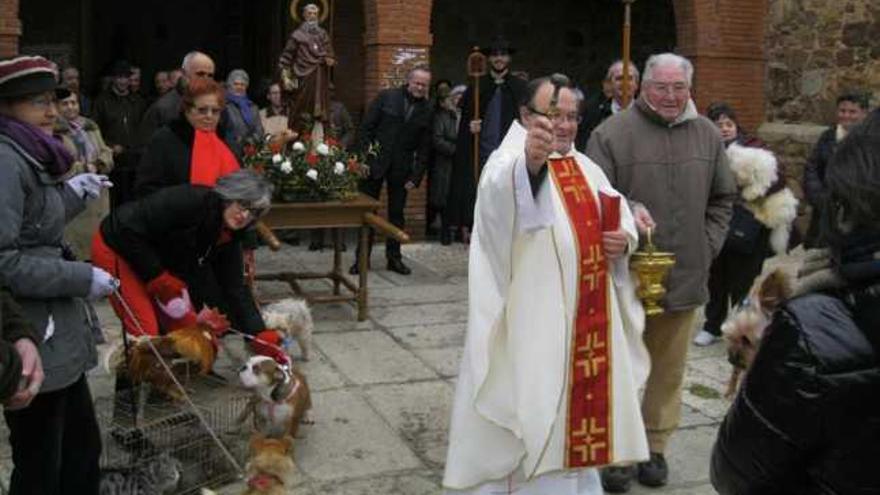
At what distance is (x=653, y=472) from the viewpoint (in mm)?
4539

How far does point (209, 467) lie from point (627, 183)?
2237 millimetres

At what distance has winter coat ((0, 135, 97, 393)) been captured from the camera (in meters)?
3.09

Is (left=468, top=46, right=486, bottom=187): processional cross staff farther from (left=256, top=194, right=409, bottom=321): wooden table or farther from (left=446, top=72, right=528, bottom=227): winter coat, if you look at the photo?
(left=256, top=194, right=409, bottom=321): wooden table

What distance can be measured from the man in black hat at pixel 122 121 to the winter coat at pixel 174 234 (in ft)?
17.1

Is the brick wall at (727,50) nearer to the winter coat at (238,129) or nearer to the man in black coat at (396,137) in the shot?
the man in black coat at (396,137)

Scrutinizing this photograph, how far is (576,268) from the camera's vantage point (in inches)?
149

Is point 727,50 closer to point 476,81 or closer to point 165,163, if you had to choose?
point 476,81

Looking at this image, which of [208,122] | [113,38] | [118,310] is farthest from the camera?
[113,38]

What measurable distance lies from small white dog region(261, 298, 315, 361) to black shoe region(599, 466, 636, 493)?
2179 mm

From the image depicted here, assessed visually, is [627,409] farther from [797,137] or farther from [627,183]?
[797,137]

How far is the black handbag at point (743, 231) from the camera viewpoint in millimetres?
6836

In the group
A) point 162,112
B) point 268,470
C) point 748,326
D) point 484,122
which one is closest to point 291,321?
point 268,470

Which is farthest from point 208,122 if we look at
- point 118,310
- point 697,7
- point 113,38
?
point 113,38

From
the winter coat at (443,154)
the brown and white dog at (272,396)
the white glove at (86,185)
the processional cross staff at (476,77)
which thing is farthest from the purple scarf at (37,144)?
the winter coat at (443,154)
